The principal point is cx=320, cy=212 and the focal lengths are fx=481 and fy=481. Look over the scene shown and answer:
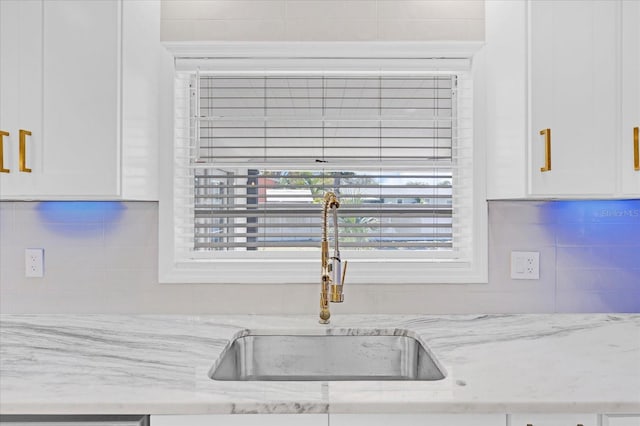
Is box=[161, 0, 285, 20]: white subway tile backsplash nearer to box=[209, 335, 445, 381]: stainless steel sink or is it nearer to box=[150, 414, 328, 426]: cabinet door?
box=[209, 335, 445, 381]: stainless steel sink

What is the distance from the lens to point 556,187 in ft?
5.16

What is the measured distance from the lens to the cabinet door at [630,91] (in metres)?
1.56

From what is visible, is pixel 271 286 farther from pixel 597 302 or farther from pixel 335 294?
pixel 597 302

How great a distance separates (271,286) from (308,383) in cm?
75

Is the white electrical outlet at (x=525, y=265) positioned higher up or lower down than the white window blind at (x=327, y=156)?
lower down

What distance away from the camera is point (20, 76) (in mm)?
1559

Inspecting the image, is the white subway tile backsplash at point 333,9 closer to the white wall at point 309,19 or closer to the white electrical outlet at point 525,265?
the white wall at point 309,19

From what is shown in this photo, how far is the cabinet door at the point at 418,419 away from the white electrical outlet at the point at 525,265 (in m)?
0.89

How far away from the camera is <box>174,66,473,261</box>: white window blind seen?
6.54 feet

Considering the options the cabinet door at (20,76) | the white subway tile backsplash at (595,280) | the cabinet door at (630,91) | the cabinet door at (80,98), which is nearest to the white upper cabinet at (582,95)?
the cabinet door at (630,91)

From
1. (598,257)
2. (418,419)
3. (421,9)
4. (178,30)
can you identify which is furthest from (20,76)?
(598,257)

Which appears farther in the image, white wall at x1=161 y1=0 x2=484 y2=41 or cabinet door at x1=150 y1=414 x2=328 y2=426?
white wall at x1=161 y1=0 x2=484 y2=41

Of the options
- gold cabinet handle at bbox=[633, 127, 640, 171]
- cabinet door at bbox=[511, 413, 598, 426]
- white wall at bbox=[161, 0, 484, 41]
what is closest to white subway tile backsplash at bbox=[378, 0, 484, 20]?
white wall at bbox=[161, 0, 484, 41]

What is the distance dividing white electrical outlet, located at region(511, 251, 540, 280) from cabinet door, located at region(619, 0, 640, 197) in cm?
44
